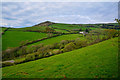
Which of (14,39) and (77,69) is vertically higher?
(14,39)

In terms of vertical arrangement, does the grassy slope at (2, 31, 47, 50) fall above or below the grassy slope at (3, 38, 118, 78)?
above

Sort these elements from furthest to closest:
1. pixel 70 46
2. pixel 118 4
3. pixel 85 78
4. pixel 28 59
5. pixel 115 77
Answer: pixel 70 46 → pixel 28 59 → pixel 85 78 → pixel 115 77 → pixel 118 4

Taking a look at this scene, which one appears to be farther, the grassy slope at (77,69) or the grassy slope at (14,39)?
the grassy slope at (14,39)

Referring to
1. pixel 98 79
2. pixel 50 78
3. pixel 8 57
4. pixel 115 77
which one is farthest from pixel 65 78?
pixel 8 57

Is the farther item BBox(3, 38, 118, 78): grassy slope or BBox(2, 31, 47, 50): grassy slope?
BBox(2, 31, 47, 50): grassy slope

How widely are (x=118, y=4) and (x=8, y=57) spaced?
169ft

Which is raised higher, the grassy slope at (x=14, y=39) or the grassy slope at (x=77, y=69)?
the grassy slope at (x=14, y=39)

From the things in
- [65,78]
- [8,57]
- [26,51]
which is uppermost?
[65,78]

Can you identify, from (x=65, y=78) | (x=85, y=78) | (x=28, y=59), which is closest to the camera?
(x=85, y=78)

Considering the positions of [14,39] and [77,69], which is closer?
[77,69]

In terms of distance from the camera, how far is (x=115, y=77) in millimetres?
7840

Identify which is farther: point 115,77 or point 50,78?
point 50,78

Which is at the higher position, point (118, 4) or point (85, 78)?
point (118, 4)

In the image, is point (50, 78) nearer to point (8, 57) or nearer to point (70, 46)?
point (70, 46)
